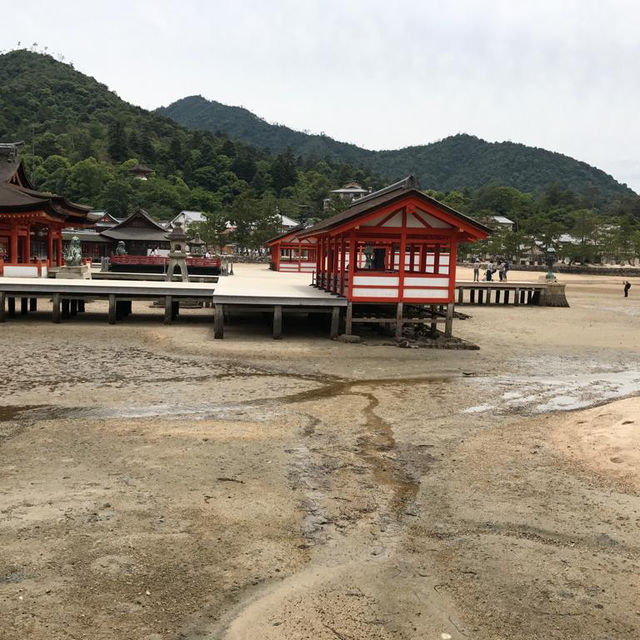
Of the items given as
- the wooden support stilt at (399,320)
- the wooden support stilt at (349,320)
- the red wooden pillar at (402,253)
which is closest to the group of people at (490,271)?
the wooden support stilt at (399,320)

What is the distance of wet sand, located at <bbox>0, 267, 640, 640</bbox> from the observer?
4.77m

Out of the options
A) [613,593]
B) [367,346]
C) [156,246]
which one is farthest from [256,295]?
[156,246]

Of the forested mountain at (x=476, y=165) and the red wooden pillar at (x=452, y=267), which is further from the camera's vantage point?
the forested mountain at (x=476, y=165)

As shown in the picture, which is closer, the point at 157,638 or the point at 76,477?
the point at 157,638

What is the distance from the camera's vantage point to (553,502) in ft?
23.0

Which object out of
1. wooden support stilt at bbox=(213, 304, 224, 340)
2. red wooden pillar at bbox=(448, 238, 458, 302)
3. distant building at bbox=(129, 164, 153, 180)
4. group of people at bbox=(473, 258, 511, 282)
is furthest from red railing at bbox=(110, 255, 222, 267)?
distant building at bbox=(129, 164, 153, 180)

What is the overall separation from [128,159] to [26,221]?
277ft

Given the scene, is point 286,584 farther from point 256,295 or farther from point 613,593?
point 256,295

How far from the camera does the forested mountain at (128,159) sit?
275 ft

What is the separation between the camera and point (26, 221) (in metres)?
26.3

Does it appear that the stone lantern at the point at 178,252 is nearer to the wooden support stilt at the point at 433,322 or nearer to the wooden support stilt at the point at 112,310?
the wooden support stilt at the point at 112,310

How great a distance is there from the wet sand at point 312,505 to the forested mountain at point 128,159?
55986mm

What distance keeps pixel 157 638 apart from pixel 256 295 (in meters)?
15.1

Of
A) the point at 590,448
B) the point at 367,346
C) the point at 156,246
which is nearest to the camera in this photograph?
the point at 590,448
